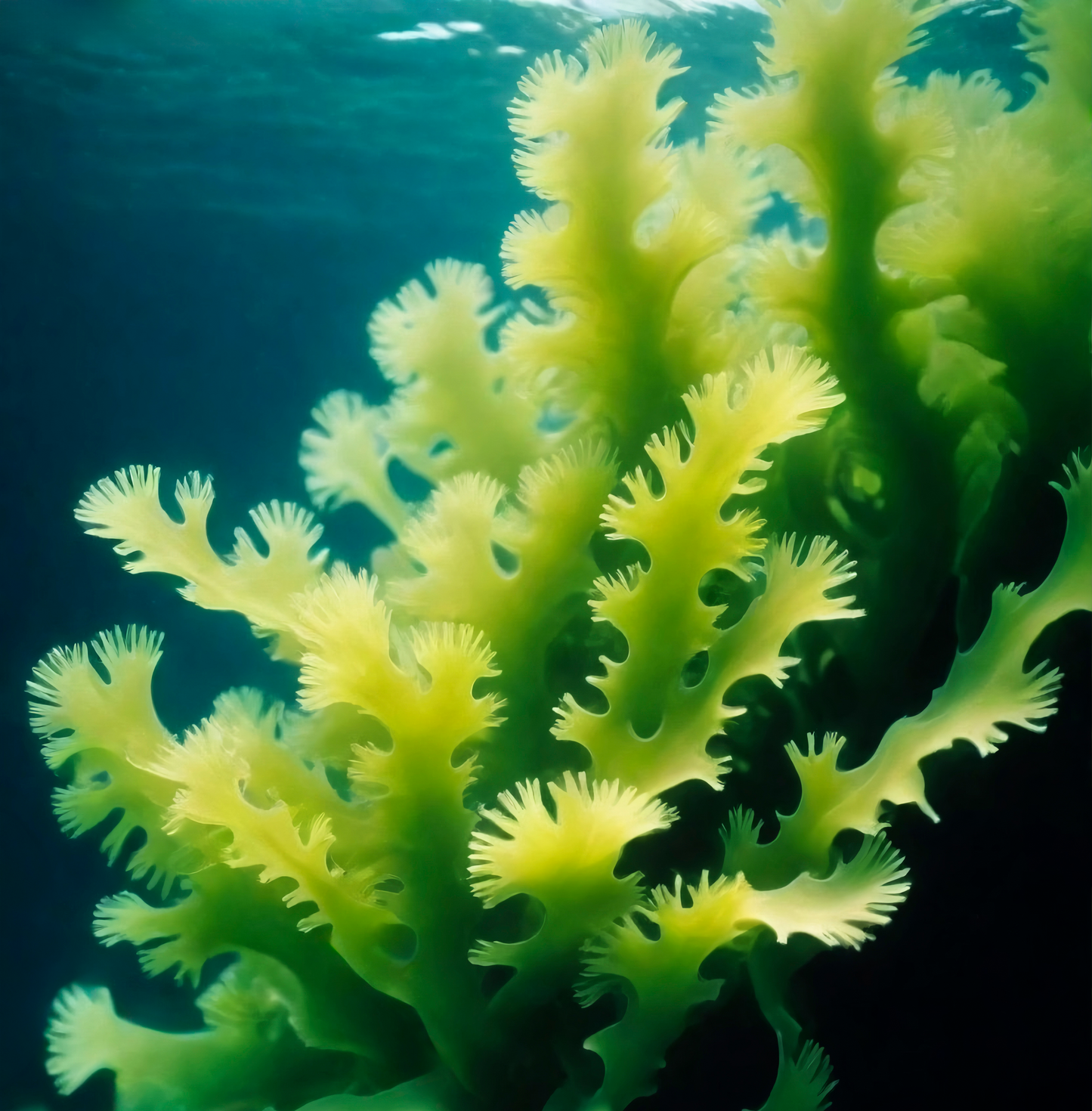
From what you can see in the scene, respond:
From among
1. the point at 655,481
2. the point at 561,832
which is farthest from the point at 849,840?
the point at 655,481

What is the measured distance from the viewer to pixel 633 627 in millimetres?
891

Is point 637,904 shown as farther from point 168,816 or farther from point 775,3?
point 775,3

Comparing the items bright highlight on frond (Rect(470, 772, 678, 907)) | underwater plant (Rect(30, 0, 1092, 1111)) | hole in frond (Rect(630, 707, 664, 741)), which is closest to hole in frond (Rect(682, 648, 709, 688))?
underwater plant (Rect(30, 0, 1092, 1111))

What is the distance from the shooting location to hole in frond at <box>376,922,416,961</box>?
3.19 feet

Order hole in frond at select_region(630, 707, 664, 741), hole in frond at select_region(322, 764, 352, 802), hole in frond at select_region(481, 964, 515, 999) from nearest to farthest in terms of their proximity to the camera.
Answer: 1. hole in frond at select_region(630, 707, 664, 741)
2. hole in frond at select_region(481, 964, 515, 999)
3. hole in frond at select_region(322, 764, 352, 802)

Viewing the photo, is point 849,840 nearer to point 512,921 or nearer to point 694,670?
point 694,670

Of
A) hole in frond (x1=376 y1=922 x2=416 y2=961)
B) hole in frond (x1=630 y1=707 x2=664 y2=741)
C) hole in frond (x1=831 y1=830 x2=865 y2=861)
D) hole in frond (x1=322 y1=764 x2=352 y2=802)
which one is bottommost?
hole in frond (x1=831 y1=830 x2=865 y2=861)

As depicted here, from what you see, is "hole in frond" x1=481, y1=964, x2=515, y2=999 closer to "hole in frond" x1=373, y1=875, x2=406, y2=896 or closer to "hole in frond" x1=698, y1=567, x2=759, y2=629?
"hole in frond" x1=373, y1=875, x2=406, y2=896

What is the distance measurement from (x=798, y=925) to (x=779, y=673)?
23cm

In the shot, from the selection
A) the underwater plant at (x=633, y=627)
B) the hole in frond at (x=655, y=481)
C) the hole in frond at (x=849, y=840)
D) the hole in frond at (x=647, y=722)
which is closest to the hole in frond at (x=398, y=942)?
the underwater plant at (x=633, y=627)

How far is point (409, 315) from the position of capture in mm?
1500

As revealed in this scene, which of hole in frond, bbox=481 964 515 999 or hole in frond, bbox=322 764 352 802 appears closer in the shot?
hole in frond, bbox=481 964 515 999

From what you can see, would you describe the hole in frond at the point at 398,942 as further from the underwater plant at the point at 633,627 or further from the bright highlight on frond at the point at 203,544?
the bright highlight on frond at the point at 203,544

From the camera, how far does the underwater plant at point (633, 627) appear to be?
0.84m
